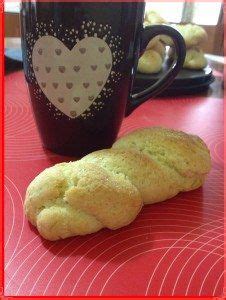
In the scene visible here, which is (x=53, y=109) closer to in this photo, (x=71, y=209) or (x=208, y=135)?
(x=71, y=209)

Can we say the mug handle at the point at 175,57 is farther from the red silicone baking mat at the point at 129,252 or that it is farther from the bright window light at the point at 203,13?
the bright window light at the point at 203,13

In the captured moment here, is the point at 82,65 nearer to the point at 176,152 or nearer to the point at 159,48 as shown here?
the point at 176,152

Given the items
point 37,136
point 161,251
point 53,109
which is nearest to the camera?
point 161,251

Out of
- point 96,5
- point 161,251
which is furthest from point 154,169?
point 96,5

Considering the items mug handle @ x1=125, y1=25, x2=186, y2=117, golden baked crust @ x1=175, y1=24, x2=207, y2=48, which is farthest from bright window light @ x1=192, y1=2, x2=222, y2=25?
mug handle @ x1=125, y1=25, x2=186, y2=117

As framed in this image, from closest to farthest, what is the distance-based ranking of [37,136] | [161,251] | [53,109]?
[161,251] → [53,109] → [37,136]

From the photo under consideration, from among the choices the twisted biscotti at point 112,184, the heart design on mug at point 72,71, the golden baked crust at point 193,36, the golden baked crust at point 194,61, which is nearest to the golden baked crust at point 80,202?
the twisted biscotti at point 112,184
